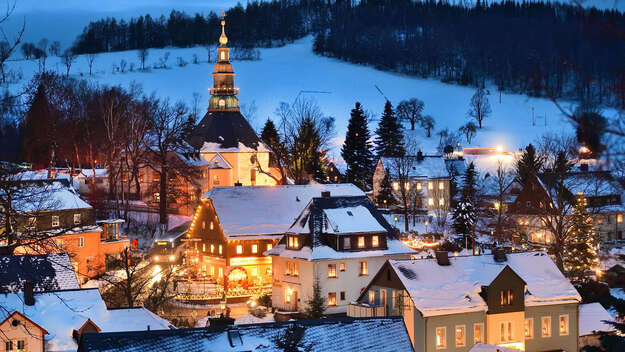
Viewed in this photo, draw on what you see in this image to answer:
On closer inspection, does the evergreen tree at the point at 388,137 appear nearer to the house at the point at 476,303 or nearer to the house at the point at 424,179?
the house at the point at 424,179

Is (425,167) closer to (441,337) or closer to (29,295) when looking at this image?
(441,337)

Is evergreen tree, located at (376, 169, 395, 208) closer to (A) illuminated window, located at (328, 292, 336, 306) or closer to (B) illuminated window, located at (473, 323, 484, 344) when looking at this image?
(A) illuminated window, located at (328, 292, 336, 306)

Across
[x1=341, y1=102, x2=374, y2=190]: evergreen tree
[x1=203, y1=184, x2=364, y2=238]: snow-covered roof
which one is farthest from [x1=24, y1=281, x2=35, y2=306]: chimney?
[x1=341, y1=102, x2=374, y2=190]: evergreen tree

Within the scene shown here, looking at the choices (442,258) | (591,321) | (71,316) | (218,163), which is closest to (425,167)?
(218,163)

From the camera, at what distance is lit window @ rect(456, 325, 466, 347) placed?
3391 cm

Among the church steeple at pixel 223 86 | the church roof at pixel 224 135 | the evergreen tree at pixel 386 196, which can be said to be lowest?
the evergreen tree at pixel 386 196

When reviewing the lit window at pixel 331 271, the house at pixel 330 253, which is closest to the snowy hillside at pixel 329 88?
the house at pixel 330 253

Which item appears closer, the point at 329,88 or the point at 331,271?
the point at 331,271

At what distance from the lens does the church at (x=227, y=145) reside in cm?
7006

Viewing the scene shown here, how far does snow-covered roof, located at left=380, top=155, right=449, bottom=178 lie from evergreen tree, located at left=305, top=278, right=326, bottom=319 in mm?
37710

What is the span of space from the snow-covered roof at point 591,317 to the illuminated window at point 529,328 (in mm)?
2459

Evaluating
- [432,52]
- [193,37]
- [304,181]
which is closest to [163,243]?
[304,181]

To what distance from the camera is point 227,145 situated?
7138 centimetres

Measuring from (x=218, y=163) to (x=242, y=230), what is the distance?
2115 centimetres
